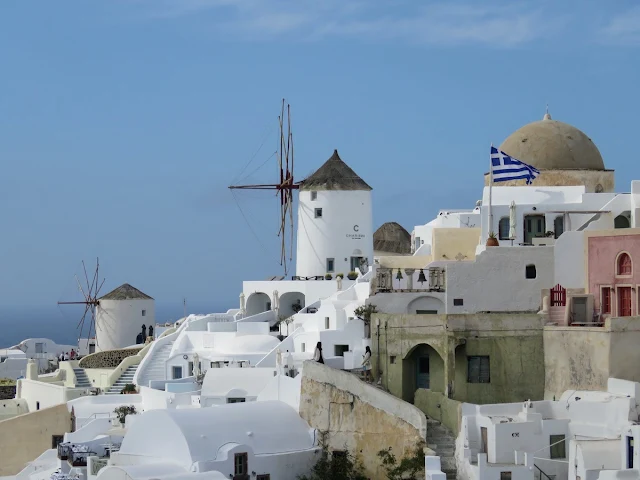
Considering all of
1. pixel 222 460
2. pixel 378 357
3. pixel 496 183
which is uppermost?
pixel 496 183

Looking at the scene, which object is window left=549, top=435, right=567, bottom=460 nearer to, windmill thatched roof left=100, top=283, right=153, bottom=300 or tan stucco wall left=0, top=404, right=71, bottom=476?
tan stucco wall left=0, top=404, right=71, bottom=476

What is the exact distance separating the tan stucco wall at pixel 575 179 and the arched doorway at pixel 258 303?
9937 mm

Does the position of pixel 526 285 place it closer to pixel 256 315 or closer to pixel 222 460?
pixel 222 460

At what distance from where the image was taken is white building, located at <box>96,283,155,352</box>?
2247 inches

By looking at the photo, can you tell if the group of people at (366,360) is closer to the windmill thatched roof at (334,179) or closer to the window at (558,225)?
the window at (558,225)

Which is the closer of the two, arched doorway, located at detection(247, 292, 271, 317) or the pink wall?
the pink wall

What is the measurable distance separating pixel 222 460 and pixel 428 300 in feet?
25.8

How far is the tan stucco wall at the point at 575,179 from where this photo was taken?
141 ft

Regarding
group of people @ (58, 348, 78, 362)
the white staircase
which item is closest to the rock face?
the white staircase

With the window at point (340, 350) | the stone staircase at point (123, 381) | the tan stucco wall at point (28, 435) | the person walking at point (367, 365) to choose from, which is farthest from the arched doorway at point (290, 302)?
the person walking at point (367, 365)

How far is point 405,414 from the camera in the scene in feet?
110

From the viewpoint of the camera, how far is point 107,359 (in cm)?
5072

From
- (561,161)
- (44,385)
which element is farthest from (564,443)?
(44,385)

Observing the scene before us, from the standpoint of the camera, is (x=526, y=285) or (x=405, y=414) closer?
(x=405, y=414)
